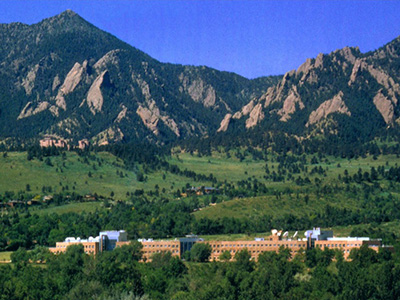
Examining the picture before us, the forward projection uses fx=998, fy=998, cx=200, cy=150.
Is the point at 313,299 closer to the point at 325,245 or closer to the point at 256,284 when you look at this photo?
the point at 256,284

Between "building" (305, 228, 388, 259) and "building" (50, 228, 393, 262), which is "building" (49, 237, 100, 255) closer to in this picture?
"building" (50, 228, 393, 262)

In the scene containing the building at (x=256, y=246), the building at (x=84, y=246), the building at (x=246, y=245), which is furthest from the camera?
the building at (x=84, y=246)

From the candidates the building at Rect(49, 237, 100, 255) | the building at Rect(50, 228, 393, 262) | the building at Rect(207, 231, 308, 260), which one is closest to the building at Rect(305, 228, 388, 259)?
the building at Rect(50, 228, 393, 262)

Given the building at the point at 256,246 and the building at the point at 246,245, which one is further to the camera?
the building at the point at 256,246

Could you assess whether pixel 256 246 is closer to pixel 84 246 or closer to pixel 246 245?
pixel 246 245

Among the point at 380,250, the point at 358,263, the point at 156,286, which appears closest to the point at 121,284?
the point at 156,286

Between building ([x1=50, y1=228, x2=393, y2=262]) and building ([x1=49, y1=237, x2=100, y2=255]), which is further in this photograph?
building ([x1=49, y1=237, x2=100, y2=255])

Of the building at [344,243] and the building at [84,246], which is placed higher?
the building at [344,243]

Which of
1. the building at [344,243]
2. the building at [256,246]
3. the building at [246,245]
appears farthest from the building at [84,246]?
the building at [344,243]

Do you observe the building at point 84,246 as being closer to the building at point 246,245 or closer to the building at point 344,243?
the building at point 246,245

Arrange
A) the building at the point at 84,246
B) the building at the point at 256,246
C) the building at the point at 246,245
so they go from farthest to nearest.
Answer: the building at the point at 84,246, the building at the point at 256,246, the building at the point at 246,245

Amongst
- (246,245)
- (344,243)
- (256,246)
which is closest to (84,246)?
(246,245)

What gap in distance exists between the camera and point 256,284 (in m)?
147

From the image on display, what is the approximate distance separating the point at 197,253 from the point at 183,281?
34.3m
